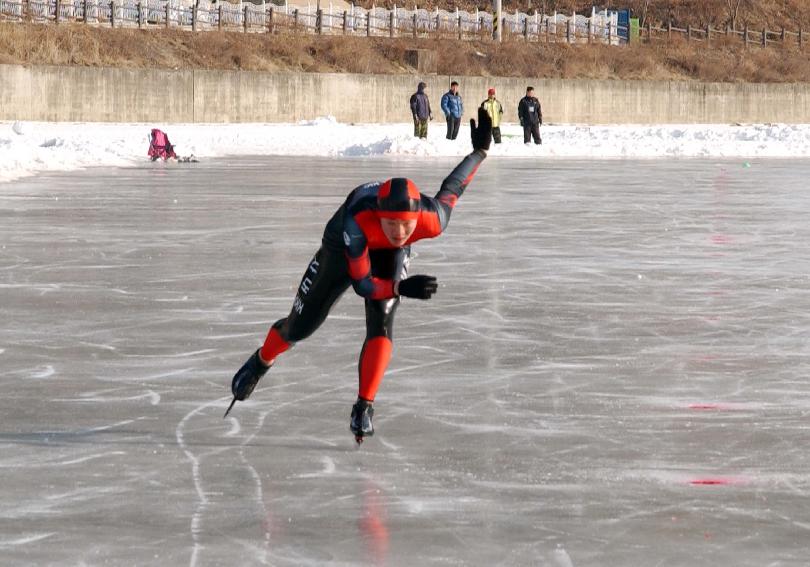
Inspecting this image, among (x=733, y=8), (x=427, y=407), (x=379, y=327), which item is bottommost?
(x=427, y=407)

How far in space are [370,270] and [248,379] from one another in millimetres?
839

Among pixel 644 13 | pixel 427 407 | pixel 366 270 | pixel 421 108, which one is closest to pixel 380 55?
pixel 421 108

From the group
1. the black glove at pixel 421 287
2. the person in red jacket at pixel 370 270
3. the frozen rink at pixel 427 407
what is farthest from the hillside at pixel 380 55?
the black glove at pixel 421 287

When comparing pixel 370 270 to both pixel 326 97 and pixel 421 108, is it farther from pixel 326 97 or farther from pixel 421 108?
pixel 326 97

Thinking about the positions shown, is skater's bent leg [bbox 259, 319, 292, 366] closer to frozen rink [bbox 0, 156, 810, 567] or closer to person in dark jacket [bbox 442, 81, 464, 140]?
frozen rink [bbox 0, 156, 810, 567]

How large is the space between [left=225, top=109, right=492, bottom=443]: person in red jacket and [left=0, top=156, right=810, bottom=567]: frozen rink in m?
0.22

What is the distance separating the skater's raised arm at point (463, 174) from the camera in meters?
6.07

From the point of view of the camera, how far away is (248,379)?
641 centimetres

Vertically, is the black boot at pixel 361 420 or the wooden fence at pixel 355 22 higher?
the wooden fence at pixel 355 22

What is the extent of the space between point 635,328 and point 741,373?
55.7 inches

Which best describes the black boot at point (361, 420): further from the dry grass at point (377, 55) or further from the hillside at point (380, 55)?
the hillside at point (380, 55)

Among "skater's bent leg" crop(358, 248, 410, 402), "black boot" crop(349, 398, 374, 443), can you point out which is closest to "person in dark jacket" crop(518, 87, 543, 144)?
"skater's bent leg" crop(358, 248, 410, 402)

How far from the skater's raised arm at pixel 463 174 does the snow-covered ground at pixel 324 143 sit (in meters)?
17.6

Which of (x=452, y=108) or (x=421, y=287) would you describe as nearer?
(x=421, y=287)
